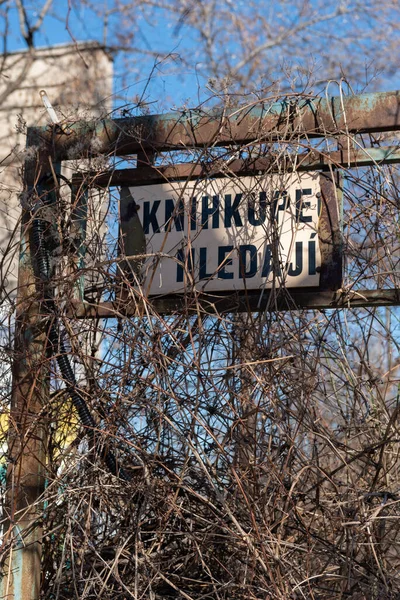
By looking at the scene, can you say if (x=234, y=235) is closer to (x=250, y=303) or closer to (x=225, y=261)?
(x=225, y=261)

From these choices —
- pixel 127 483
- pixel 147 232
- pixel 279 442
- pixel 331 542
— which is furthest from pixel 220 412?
pixel 147 232

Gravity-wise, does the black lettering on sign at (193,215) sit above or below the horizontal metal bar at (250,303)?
above

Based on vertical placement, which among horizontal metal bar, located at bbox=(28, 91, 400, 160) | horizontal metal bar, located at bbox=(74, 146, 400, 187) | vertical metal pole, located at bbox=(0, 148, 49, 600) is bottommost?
vertical metal pole, located at bbox=(0, 148, 49, 600)

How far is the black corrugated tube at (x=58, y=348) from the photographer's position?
3043 mm

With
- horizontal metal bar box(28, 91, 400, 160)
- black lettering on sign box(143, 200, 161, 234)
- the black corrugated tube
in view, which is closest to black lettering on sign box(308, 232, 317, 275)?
horizontal metal bar box(28, 91, 400, 160)

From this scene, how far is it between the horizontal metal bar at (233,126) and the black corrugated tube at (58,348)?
16.1 inches

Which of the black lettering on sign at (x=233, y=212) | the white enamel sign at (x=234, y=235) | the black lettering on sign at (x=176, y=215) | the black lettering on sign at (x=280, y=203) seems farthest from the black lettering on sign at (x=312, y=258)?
the black lettering on sign at (x=176, y=215)

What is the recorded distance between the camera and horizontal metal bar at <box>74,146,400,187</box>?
316 centimetres

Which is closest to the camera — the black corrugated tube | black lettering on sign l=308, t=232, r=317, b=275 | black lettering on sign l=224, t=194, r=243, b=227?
the black corrugated tube

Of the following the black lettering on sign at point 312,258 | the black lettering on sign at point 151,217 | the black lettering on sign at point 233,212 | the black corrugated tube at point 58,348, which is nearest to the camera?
the black corrugated tube at point 58,348

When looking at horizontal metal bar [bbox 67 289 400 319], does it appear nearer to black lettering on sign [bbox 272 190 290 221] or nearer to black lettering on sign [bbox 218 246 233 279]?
black lettering on sign [bbox 218 246 233 279]

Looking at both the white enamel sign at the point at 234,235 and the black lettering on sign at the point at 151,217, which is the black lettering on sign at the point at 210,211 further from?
the black lettering on sign at the point at 151,217

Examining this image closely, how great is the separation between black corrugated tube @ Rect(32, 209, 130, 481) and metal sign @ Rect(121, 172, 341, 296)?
35 cm

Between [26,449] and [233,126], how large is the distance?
1.59 meters
